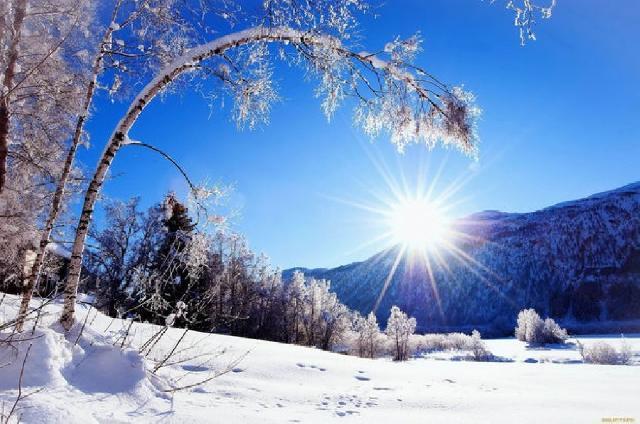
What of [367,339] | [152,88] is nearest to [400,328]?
[367,339]

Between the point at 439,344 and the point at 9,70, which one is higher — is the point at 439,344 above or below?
below

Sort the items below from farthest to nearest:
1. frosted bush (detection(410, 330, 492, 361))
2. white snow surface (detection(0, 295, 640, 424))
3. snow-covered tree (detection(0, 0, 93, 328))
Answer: frosted bush (detection(410, 330, 492, 361)), snow-covered tree (detection(0, 0, 93, 328)), white snow surface (detection(0, 295, 640, 424))

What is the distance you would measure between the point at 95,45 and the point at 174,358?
4659 mm

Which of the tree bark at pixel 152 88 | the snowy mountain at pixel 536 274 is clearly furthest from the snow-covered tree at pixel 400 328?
the snowy mountain at pixel 536 274

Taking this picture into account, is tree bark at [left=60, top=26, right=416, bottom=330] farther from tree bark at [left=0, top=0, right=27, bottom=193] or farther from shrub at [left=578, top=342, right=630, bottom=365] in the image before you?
shrub at [left=578, top=342, right=630, bottom=365]

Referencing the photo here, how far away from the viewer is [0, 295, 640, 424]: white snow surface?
268 centimetres

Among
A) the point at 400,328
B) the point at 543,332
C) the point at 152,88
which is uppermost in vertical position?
the point at 152,88

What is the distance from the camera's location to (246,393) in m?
4.04

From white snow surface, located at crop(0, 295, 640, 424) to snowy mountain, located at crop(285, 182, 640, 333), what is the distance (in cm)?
14143

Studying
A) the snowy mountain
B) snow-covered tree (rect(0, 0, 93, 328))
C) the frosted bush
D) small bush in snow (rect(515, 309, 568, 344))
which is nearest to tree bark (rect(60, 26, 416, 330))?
snow-covered tree (rect(0, 0, 93, 328))

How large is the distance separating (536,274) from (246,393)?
186 m

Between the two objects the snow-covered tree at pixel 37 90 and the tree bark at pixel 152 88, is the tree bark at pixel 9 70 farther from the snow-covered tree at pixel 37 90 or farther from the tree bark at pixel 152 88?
the tree bark at pixel 152 88

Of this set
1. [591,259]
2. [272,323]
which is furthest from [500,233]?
[272,323]

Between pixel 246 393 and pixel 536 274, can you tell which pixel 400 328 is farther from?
pixel 536 274
